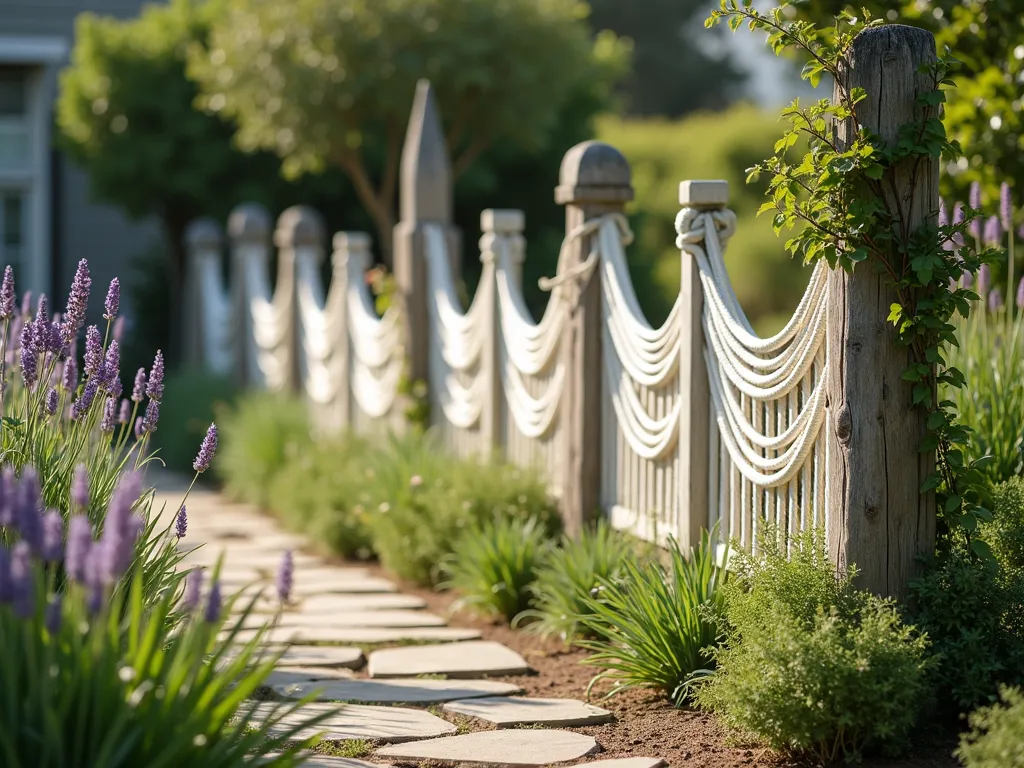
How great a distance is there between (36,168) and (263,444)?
31.4ft

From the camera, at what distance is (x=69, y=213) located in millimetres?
18156

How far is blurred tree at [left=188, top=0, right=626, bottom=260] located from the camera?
1116cm

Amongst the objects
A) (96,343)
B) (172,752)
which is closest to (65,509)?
(96,343)

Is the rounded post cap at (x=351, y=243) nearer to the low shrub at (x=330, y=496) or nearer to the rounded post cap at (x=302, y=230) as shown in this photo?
the rounded post cap at (x=302, y=230)

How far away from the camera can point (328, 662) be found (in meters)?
4.89

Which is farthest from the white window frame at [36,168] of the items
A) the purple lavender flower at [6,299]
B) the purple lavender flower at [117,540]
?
the purple lavender flower at [117,540]

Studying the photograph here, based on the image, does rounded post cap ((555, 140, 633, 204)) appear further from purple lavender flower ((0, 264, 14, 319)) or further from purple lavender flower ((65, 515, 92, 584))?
purple lavender flower ((65, 515, 92, 584))

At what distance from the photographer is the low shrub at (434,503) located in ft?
19.7

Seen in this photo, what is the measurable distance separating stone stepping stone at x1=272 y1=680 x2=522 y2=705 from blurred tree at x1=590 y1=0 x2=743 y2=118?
94.7 ft

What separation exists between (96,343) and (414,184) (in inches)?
177

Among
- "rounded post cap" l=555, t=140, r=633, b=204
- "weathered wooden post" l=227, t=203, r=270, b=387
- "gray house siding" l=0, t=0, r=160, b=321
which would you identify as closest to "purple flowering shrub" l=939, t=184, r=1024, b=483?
"rounded post cap" l=555, t=140, r=633, b=204

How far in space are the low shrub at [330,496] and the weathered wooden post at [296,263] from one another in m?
1.78

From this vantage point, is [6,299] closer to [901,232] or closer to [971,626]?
[901,232]

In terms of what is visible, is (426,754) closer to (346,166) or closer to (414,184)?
(414,184)
